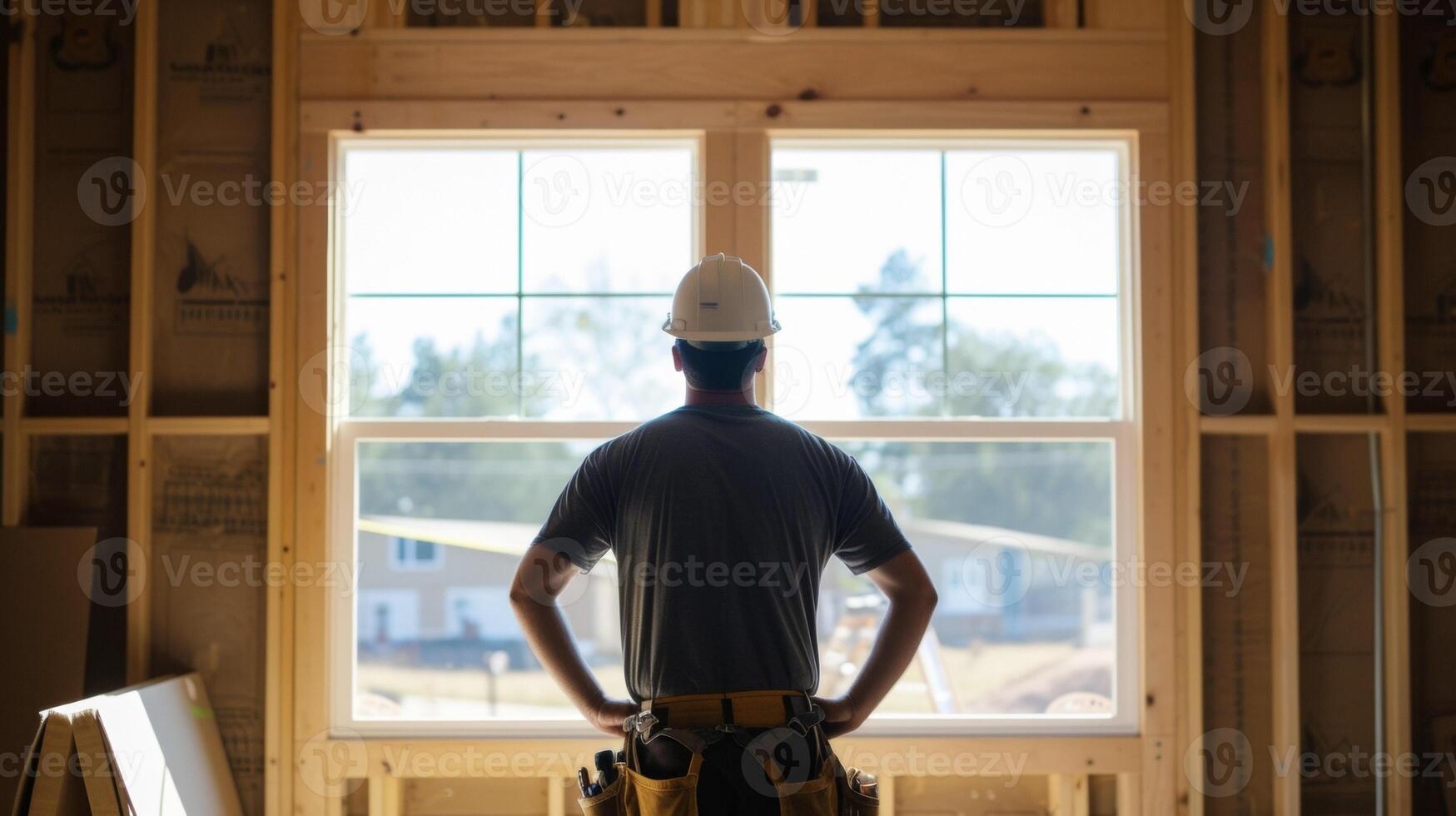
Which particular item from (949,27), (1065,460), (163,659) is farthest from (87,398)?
(1065,460)

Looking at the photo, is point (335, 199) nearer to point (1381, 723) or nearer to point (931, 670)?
point (931, 670)

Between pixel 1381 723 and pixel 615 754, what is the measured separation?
241 centimetres

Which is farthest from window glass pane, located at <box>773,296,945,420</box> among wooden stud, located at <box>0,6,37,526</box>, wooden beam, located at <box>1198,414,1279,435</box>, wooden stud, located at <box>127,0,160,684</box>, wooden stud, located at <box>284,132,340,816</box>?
wooden stud, located at <box>0,6,37,526</box>

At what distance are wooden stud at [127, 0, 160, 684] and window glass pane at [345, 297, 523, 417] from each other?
58cm

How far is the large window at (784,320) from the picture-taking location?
2971mm

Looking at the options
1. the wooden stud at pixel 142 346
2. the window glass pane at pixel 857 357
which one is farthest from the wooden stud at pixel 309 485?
the window glass pane at pixel 857 357

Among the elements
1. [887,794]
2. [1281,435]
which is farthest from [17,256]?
[1281,435]

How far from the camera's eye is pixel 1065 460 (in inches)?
133

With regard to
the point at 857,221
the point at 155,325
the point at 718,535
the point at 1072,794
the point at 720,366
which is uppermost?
the point at 857,221

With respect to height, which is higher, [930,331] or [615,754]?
[930,331]

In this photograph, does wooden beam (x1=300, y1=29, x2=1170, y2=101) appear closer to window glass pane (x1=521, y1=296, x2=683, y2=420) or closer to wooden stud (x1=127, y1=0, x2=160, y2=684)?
wooden stud (x1=127, y1=0, x2=160, y2=684)

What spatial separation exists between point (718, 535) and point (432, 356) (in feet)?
5.26

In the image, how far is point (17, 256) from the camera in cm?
292

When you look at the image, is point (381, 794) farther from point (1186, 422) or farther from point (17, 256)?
point (1186, 422)
